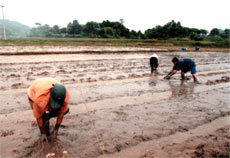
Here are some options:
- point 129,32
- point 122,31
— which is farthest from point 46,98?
point 122,31

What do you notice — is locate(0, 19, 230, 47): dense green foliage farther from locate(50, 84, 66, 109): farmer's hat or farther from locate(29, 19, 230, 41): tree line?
locate(50, 84, 66, 109): farmer's hat

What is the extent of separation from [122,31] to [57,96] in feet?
181

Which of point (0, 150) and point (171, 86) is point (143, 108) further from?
point (0, 150)

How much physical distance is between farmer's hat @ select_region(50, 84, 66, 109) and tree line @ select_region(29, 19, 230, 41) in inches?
1751

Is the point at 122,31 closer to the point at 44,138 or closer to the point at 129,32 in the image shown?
the point at 129,32

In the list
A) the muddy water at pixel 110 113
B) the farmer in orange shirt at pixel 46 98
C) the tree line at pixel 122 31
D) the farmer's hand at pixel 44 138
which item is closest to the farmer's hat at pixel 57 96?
the farmer in orange shirt at pixel 46 98

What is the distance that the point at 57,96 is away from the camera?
2.38m

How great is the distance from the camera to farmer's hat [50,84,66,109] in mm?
2375

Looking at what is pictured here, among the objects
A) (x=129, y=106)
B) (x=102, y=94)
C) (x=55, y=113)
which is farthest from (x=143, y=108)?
(x=55, y=113)

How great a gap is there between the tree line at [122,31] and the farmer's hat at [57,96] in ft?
146

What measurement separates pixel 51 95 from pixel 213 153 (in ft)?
8.70

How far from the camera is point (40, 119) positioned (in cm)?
260

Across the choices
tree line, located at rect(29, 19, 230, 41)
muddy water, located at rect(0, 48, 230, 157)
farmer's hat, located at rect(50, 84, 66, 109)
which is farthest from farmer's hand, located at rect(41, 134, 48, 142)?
tree line, located at rect(29, 19, 230, 41)

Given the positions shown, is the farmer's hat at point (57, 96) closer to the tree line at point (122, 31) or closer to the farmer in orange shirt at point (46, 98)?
the farmer in orange shirt at point (46, 98)
